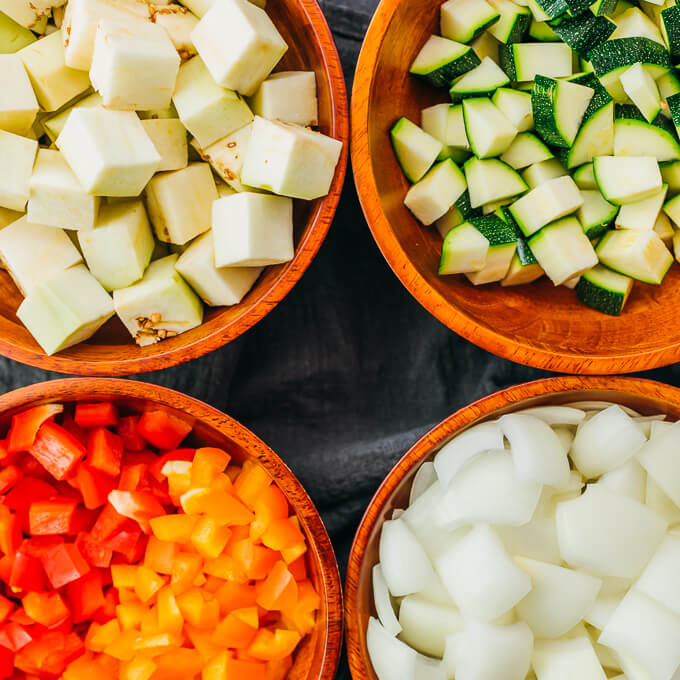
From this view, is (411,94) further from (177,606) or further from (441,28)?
(177,606)

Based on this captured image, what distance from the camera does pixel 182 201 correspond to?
1356mm

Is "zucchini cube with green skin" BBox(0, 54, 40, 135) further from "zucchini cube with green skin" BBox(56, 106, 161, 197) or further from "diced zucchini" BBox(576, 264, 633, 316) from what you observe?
"diced zucchini" BBox(576, 264, 633, 316)

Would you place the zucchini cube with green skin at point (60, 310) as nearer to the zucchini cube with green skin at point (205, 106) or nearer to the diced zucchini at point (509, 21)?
the zucchini cube with green skin at point (205, 106)

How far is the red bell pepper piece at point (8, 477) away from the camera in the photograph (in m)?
1.44

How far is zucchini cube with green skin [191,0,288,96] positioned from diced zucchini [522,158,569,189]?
0.55m

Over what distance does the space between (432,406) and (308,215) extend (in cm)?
64

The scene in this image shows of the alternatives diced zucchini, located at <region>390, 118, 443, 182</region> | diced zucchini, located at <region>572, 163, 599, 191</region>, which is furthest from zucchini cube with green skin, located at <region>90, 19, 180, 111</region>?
diced zucchini, located at <region>572, 163, 599, 191</region>

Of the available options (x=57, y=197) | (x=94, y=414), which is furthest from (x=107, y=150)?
(x=94, y=414)

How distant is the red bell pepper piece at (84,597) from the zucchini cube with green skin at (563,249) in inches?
42.9

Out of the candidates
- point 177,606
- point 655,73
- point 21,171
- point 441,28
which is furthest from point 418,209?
point 177,606

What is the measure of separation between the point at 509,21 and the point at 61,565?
53.9 inches

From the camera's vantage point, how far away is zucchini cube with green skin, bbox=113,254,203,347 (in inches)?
53.0

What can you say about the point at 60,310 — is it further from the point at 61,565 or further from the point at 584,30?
the point at 584,30

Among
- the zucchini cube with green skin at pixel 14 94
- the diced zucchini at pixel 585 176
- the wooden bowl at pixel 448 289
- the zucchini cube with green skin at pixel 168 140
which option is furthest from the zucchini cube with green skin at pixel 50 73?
the diced zucchini at pixel 585 176
